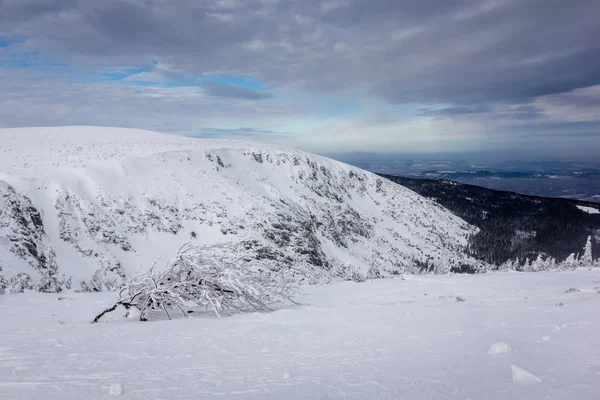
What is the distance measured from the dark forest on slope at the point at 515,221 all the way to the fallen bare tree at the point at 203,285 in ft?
308

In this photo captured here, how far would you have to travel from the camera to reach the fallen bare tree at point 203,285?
9922 millimetres

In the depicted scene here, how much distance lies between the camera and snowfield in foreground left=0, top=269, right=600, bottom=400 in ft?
12.2

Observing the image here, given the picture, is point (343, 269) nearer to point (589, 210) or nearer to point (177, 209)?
point (177, 209)

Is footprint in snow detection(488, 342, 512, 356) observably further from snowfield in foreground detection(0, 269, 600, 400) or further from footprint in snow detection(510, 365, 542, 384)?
footprint in snow detection(510, 365, 542, 384)

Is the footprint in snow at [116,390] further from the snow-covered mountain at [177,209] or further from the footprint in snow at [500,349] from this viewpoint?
the snow-covered mountain at [177,209]

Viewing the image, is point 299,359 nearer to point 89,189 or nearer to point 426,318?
point 426,318

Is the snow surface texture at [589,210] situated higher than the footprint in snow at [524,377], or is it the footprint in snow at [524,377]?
the footprint in snow at [524,377]

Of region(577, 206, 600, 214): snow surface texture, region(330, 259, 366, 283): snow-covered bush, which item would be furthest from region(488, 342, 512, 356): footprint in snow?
region(577, 206, 600, 214): snow surface texture

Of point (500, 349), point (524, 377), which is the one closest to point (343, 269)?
point (500, 349)

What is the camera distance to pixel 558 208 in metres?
152

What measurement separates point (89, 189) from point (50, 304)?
111ft

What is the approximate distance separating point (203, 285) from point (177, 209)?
38.1m

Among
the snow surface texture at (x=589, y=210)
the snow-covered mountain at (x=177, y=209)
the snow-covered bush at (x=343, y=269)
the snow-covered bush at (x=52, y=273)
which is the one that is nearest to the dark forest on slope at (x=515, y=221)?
the snow surface texture at (x=589, y=210)

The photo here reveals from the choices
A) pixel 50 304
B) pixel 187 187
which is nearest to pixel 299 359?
pixel 50 304
